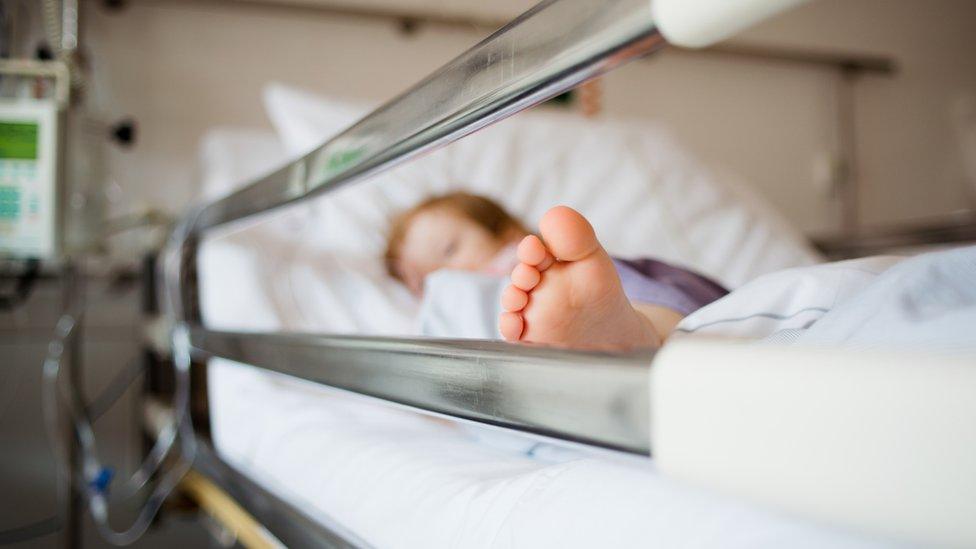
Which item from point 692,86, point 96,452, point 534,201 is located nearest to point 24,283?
point 96,452

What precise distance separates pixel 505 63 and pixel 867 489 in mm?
278

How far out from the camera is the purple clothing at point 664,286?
0.77m

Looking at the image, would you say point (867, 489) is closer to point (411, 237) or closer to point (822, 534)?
point (822, 534)

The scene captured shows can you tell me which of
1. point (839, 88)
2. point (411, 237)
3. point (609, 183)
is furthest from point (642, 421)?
point (839, 88)

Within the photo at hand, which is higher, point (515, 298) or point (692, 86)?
point (692, 86)

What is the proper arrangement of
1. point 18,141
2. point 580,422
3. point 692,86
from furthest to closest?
point 692,86, point 18,141, point 580,422

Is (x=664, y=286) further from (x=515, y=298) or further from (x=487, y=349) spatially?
(x=487, y=349)

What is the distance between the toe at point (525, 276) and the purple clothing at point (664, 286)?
0.73 ft

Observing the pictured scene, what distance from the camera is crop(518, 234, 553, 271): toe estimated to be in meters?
0.51

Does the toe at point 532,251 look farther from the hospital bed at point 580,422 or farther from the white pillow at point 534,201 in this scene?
the white pillow at point 534,201

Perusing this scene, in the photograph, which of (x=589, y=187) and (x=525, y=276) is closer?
(x=525, y=276)

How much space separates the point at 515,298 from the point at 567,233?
0.22 ft

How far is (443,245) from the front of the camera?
1.23 metres

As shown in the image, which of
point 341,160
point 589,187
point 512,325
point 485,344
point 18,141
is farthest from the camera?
point 589,187
